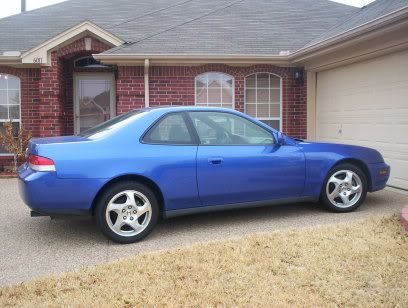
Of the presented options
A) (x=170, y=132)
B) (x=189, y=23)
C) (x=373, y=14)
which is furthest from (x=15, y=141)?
(x=373, y=14)

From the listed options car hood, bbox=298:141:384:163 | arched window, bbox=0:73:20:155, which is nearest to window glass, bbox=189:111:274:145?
car hood, bbox=298:141:384:163

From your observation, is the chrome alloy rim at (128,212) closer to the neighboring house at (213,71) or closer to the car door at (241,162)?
the car door at (241,162)

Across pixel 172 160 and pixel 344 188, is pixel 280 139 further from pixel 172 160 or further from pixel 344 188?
pixel 172 160

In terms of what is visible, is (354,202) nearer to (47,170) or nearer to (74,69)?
(47,170)

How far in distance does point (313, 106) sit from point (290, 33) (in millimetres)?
2340

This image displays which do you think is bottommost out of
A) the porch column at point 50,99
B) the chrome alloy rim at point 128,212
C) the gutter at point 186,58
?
the chrome alloy rim at point 128,212

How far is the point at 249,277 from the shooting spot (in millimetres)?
3512

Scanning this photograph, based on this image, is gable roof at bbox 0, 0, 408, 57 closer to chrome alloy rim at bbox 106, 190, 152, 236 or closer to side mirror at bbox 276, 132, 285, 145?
side mirror at bbox 276, 132, 285, 145

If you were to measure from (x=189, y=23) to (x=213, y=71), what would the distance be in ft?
7.26

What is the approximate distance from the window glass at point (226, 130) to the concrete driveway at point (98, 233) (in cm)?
100

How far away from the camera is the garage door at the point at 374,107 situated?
23.2 feet

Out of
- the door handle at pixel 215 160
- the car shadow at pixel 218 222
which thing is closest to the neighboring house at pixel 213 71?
the car shadow at pixel 218 222

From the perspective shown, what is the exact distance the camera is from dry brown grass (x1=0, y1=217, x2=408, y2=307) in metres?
3.14

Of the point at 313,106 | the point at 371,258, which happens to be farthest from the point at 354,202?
the point at 313,106
